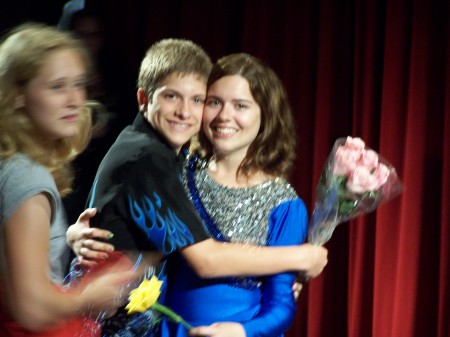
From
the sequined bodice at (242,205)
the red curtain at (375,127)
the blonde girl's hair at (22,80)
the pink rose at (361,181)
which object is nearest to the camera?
the blonde girl's hair at (22,80)

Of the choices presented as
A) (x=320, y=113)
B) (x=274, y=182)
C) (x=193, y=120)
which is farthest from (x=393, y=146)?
(x=193, y=120)

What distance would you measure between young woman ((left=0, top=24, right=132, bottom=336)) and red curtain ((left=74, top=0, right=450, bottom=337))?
5.70 feet

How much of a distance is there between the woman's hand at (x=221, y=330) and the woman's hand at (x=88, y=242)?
0.29 meters

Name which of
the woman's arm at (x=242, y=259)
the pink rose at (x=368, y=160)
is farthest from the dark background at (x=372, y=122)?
the woman's arm at (x=242, y=259)

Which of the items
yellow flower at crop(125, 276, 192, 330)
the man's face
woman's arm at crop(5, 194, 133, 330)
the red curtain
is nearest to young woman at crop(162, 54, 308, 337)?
the man's face

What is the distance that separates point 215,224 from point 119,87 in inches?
53.1

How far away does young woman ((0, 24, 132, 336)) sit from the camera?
130 centimetres

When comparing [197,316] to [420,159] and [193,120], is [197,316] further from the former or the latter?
[420,159]

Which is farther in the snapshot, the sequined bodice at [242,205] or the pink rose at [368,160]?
the sequined bodice at [242,205]

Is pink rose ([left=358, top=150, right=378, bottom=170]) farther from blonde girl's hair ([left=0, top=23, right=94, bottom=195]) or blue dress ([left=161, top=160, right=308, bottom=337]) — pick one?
blonde girl's hair ([left=0, top=23, right=94, bottom=195])

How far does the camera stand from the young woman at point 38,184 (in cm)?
130

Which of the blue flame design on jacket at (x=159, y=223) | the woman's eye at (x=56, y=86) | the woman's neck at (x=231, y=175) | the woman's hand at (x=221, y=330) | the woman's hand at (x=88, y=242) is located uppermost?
the woman's eye at (x=56, y=86)

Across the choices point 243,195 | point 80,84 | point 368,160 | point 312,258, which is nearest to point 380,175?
point 368,160

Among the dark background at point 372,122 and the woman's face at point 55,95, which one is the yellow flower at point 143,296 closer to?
the woman's face at point 55,95
